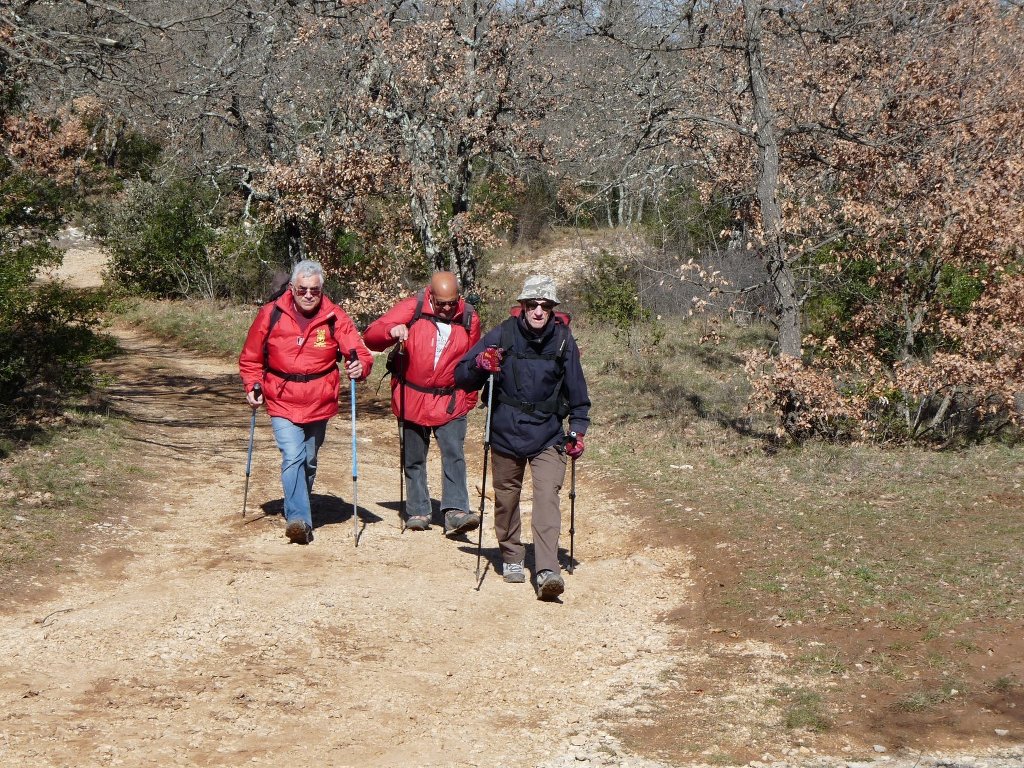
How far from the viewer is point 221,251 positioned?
23.6m

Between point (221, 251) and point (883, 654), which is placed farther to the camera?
point (221, 251)

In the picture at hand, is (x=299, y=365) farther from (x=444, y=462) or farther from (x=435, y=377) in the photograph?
(x=444, y=462)

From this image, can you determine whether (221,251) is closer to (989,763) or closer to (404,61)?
(404,61)

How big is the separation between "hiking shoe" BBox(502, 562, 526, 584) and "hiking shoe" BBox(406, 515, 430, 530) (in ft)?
3.98

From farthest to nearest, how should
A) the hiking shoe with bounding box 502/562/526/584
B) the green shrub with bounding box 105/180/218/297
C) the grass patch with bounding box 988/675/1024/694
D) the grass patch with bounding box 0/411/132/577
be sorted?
the green shrub with bounding box 105/180/218/297 → the grass patch with bounding box 0/411/132/577 → the hiking shoe with bounding box 502/562/526/584 → the grass patch with bounding box 988/675/1024/694

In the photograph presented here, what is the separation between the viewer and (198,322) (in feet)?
70.1

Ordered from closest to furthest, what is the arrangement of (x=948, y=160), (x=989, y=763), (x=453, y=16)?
(x=989, y=763), (x=948, y=160), (x=453, y=16)

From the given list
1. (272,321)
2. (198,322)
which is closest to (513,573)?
(272,321)

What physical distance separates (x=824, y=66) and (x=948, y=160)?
2.57 m

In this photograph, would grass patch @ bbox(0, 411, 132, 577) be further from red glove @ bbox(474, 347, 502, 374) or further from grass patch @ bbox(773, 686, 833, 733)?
grass patch @ bbox(773, 686, 833, 733)

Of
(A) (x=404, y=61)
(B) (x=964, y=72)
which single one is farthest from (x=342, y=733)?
(A) (x=404, y=61)

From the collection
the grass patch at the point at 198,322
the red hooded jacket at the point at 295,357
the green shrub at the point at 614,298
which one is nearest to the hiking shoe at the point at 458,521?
the red hooded jacket at the point at 295,357

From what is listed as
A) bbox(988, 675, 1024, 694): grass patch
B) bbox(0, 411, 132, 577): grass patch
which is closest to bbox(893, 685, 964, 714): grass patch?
bbox(988, 675, 1024, 694): grass patch

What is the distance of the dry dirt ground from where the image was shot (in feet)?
17.0
